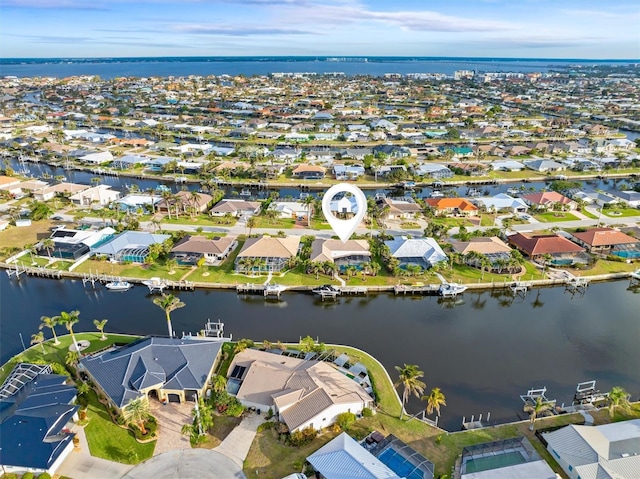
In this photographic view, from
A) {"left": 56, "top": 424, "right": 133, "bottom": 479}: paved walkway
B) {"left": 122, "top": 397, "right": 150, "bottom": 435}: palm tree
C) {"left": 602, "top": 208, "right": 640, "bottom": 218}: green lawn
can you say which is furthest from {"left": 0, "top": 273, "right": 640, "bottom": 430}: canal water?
{"left": 602, "top": 208, "right": 640, "bottom": 218}: green lawn

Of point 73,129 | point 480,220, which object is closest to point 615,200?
point 480,220

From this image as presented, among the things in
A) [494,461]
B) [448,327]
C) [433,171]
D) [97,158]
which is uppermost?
[97,158]

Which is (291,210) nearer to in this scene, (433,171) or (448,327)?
(448,327)

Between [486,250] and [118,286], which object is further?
[486,250]

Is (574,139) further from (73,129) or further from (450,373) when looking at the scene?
(73,129)

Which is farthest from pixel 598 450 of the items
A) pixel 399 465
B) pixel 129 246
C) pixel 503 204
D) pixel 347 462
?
pixel 129 246

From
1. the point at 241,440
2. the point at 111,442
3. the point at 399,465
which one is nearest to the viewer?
the point at 399,465
